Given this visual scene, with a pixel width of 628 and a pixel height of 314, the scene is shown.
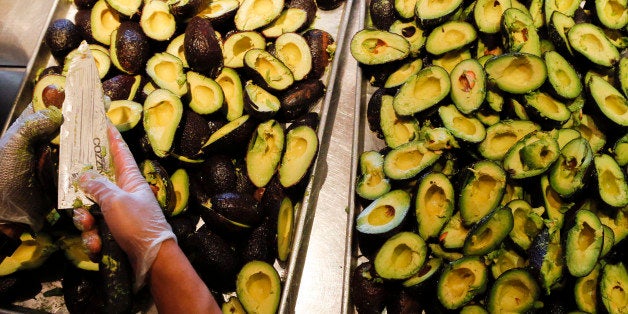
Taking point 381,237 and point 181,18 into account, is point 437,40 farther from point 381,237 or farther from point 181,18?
point 181,18

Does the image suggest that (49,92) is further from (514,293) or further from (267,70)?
(514,293)

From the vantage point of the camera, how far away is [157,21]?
91.7 inches

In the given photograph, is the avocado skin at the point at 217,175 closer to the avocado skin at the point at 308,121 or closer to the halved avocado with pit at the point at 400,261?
the avocado skin at the point at 308,121

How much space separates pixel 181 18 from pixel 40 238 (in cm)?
118

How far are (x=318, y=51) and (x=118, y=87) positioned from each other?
0.94 metres

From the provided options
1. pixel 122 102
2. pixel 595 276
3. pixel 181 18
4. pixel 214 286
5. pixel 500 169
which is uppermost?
pixel 181 18

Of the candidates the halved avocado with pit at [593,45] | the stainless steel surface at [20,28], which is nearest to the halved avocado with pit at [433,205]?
the halved avocado with pit at [593,45]

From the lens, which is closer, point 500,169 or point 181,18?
point 500,169

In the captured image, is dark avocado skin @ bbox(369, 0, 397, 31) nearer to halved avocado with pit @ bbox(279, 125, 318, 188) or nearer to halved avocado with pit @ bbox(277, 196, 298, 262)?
halved avocado with pit @ bbox(279, 125, 318, 188)

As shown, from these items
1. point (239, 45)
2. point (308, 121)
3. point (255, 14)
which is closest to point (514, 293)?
point (308, 121)

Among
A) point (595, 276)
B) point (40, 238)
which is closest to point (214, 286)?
point (40, 238)

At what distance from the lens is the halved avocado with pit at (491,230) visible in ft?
5.68

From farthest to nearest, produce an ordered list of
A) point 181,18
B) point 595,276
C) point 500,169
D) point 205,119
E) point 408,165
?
point 181,18 → point 205,119 → point 408,165 → point 500,169 → point 595,276

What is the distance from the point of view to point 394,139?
207 centimetres
